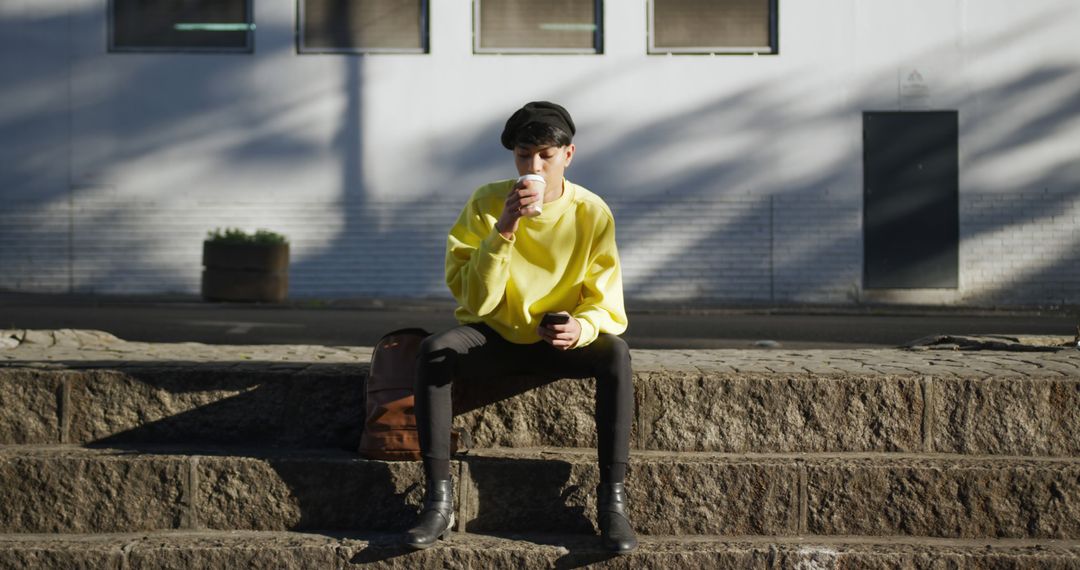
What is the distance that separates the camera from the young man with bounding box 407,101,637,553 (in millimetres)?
3641

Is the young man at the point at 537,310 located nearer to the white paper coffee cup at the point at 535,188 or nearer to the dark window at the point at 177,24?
the white paper coffee cup at the point at 535,188

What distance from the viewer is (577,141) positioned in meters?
14.9

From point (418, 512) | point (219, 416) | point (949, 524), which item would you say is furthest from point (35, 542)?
point (949, 524)

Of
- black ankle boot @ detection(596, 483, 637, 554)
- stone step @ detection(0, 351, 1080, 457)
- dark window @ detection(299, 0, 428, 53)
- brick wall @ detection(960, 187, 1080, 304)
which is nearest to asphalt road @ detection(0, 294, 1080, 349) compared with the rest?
brick wall @ detection(960, 187, 1080, 304)

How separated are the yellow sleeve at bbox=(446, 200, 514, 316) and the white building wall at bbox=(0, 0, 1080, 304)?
36.4 ft

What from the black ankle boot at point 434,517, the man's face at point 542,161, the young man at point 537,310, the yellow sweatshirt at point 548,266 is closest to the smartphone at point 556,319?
the young man at point 537,310

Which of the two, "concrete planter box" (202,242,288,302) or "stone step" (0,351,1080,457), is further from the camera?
"concrete planter box" (202,242,288,302)

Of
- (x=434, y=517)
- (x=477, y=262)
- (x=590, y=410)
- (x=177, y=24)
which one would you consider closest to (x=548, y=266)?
(x=477, y=262)

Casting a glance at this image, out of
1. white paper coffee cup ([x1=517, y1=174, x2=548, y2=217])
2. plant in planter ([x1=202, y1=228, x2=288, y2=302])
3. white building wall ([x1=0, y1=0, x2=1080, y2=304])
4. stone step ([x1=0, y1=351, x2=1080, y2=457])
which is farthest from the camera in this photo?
white building wall ([x1=0, y1=0, x2=1080, y2=304])

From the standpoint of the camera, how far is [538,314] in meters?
3.84

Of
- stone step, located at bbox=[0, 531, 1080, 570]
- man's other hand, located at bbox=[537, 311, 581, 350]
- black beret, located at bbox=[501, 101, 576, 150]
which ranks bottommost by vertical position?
stone step, located at bbox=[0, 531, 1080, 570]

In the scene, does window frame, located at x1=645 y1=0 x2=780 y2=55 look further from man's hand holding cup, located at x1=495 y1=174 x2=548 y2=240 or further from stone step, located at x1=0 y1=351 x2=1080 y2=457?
man's hand holding cup, located at x1=495 y1=174 x2=548 y2=240

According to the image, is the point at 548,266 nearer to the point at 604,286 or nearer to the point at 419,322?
the point at 604,286

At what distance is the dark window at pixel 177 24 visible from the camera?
15039mm
